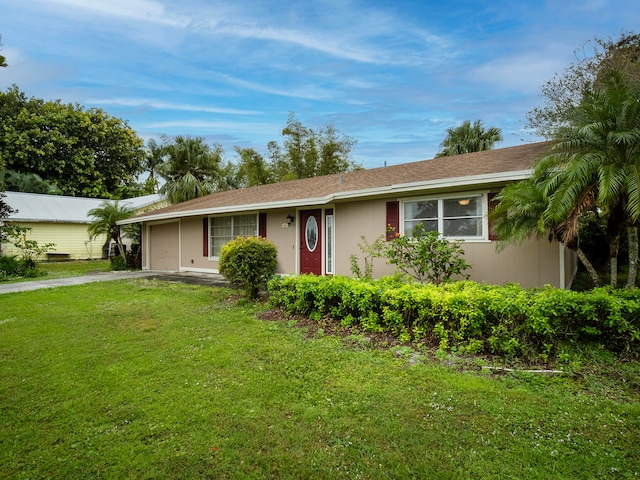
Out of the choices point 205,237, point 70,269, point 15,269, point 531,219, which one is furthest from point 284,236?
point 70,269

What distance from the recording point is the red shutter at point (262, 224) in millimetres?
11773

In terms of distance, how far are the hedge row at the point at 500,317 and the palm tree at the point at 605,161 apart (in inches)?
49.3

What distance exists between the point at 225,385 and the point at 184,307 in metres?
4.20

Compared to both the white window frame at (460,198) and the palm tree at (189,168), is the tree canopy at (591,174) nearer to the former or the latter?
the white window frame at (460,198)

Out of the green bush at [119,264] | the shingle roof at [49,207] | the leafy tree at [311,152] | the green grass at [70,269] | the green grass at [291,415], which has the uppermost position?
the leafy tree at [311,152]

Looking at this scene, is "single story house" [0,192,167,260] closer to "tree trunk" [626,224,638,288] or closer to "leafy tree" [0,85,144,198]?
"leafy tree" [0,85,144,198]

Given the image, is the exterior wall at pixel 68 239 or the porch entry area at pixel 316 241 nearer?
the porch entry area at pixel 316 241

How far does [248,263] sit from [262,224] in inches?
171

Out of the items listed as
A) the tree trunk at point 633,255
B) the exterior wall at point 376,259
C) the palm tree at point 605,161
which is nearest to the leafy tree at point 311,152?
the exterior wall at point 376,259

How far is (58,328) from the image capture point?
6.00m

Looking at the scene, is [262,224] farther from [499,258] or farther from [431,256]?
[499,258]

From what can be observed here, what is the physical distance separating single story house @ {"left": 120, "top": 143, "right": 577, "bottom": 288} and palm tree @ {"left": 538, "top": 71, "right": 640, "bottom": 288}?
4.50ft

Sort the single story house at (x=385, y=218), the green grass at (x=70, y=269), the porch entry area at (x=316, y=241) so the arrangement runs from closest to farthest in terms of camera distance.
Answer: the single story house at (x=385, y=218) < the porch entry area at (x=316, y=241) < the green grass at (x=70, y=269)

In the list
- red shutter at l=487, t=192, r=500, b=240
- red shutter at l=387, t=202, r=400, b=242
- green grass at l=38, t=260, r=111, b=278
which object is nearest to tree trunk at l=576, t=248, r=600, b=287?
red shutter at l=487, t=192, r=500, b=240
